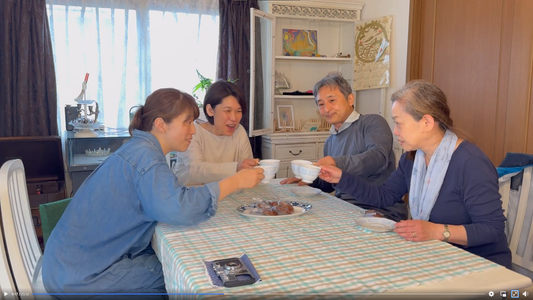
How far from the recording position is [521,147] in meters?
2.74

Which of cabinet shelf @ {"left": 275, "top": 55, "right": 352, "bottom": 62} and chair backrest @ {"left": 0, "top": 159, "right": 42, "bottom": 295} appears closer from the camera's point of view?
chair backrest @ {"left": 0, "top": 159, "right": 42, "bottom": 295}

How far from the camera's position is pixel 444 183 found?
1604mm

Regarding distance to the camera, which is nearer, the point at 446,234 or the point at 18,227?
the point at 446,234

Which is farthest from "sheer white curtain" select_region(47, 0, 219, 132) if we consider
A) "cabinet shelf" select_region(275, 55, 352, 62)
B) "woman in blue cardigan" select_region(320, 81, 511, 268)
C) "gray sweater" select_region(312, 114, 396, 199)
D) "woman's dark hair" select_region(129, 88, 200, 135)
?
"woman in blue cardigan" select_region(320, 81, 511, 268)

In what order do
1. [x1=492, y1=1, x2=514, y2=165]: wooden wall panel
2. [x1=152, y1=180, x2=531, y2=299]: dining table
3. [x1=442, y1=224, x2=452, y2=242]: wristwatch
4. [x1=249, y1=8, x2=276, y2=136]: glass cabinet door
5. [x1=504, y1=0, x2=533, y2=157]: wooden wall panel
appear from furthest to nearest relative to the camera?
[x1=249, y1=8, x2=276, y2=136]: glass cabinet door → [x1=492, y1=1, x2=514, y2=165]: wooden wall panel → [x1=504, y1=0, x2=533, y2=157]: wooden wall panel → [x1=442, y1=224, x2=452, y2=242]: wristwatch → [x1=152, y1=180, x2=531, y2=299]: dining table

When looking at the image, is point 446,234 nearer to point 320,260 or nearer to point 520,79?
point 320,260

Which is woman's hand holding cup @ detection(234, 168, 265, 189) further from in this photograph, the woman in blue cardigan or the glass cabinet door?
the glass cabinet door

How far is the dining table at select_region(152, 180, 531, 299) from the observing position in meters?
1.01

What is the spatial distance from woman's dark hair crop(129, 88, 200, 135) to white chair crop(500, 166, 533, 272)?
4.75 ft

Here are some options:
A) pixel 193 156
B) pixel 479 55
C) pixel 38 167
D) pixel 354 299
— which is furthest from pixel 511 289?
pixel 38 167

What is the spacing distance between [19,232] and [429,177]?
157 cm

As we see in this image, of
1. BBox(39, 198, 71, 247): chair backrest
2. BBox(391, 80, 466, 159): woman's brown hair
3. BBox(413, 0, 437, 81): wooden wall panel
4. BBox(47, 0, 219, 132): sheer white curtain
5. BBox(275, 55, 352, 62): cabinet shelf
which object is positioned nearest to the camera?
BBox(391, 80, 466, 159): woman's brown hair

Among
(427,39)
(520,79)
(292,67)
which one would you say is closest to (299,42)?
(292,67)

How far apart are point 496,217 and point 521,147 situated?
5.14 feet
